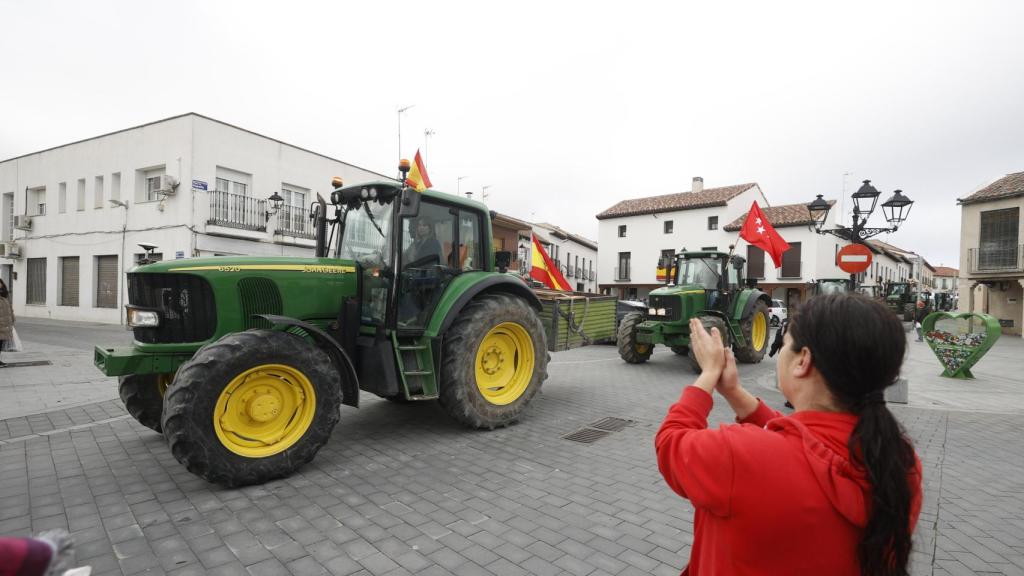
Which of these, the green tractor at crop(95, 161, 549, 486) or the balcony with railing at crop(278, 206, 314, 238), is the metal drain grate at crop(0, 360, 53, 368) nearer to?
the green tractor at crop(95, 161, 549, 486)

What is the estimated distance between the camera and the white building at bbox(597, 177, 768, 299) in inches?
1243

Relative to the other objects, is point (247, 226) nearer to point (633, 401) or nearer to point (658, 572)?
point (633, 401)

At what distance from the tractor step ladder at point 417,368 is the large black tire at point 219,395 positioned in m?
0.79

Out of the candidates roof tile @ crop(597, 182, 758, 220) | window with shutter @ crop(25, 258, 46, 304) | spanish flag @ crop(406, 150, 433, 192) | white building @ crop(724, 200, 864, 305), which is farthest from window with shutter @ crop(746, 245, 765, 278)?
window with shutter @ crop(25, 258, 46, 304)

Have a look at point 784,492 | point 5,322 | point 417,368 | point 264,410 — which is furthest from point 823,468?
point 5,322

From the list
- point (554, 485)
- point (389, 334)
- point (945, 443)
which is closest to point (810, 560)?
point (554, 485)

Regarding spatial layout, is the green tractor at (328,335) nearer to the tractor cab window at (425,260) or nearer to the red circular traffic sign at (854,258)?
the tractor cab window at (425,260)

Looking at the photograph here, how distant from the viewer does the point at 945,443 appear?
5.09 metres

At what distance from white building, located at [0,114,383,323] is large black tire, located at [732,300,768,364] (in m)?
14.7

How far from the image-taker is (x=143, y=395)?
14.0ft

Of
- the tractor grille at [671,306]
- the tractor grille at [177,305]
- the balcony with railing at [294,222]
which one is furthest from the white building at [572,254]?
the tractor grille at [177,305]

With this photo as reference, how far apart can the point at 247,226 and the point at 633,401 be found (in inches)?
589

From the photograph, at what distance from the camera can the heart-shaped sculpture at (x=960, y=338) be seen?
354 inches

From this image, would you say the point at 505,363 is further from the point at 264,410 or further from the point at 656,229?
the point at 656,229
